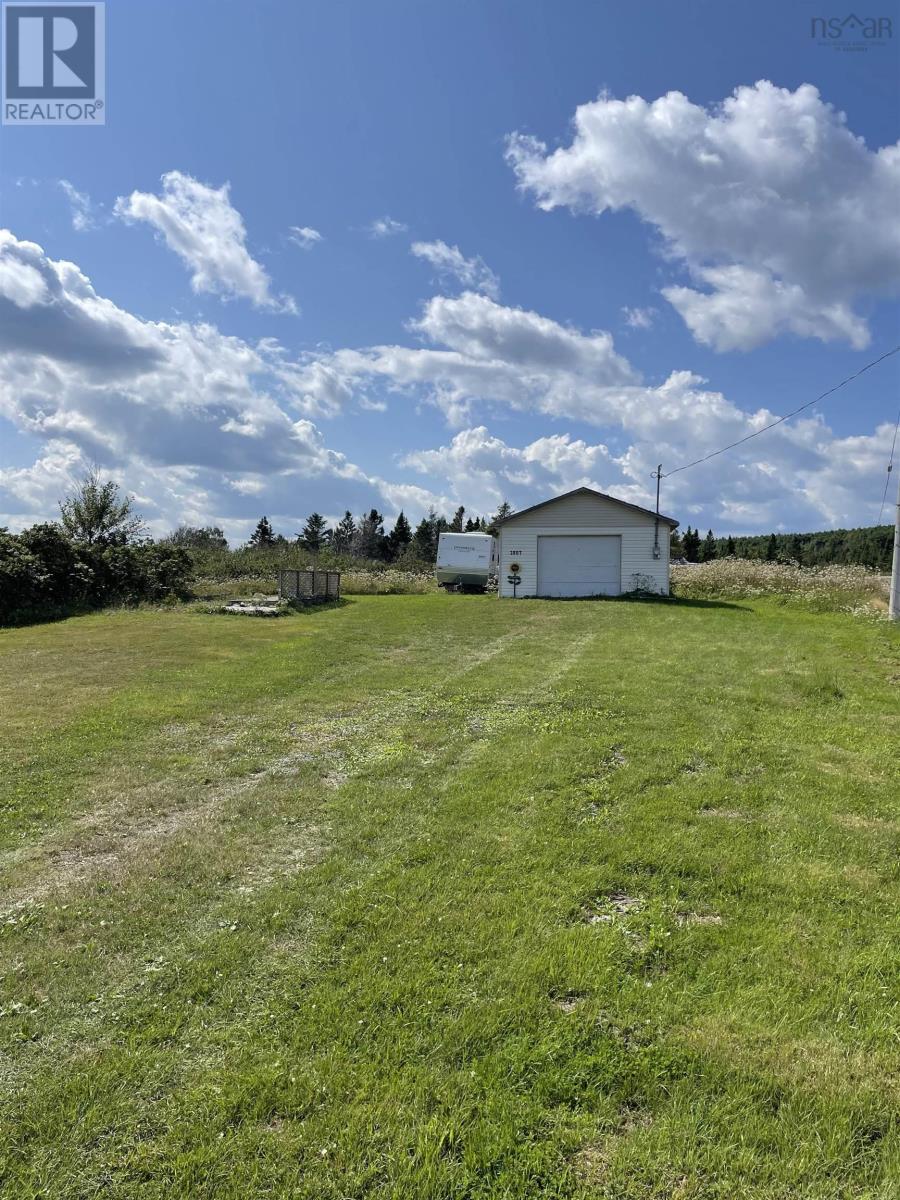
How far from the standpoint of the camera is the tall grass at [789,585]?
57.6ft

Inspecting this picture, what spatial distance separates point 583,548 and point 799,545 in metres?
70.7

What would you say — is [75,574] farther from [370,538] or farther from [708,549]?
[708,549]

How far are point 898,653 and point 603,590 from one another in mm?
12283

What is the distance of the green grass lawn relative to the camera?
6.36 feet

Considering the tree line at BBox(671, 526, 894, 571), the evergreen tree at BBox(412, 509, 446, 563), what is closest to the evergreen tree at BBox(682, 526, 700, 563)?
the tree line at BBox(671, 526, 894, 571)

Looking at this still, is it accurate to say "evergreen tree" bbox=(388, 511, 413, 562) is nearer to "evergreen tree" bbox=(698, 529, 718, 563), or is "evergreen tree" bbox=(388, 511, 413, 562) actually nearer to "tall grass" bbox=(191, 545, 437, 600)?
"tall grass" bbox=(191, 545, 437, 600)

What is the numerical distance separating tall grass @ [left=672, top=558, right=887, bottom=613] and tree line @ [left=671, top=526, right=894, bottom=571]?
34004 millimetres

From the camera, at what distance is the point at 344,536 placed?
196 ft

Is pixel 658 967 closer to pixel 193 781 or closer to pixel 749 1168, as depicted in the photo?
pixel 749 1168

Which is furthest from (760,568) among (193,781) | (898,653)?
(193,781)

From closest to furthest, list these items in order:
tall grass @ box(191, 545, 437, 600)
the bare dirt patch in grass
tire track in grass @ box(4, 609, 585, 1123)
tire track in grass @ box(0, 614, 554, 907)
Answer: tire track in grass @ box(4, 609, 585, 1123) < the bare dirt patch in grass < tire track in grass @ box(0, 614, 554, 907) < tall grass @ box(191, 545, 437, 600)

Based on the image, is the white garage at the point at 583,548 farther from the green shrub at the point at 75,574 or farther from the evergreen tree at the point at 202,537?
the evergreen tree at the point at 202,537

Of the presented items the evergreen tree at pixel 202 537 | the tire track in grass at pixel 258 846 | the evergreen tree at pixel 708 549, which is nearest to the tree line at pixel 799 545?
the evergreen tree at pixel 708 549

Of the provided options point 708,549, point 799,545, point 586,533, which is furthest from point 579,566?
point 799,545
